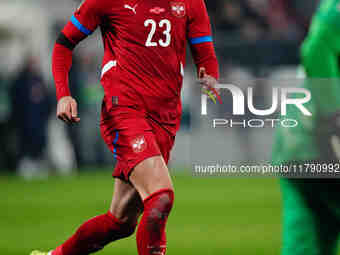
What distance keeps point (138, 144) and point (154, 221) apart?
571 mm

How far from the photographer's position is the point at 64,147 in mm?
18766

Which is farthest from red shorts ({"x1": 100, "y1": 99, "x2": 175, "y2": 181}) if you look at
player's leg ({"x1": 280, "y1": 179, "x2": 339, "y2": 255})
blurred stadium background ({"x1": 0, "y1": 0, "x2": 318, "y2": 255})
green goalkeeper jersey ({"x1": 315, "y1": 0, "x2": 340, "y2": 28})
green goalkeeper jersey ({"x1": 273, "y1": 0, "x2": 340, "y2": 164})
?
blurred stadium background ({"x1": 0, "y1": 0, "x2": 318, "y2": 255})

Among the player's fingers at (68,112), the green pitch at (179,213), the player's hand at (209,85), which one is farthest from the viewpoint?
the green pitch at (179,213)

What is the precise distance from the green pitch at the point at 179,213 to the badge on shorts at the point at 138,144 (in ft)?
9.23

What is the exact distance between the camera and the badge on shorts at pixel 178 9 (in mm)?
5891

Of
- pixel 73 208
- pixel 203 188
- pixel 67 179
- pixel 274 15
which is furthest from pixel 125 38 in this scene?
pixel 274 15

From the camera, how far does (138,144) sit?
5.54 m

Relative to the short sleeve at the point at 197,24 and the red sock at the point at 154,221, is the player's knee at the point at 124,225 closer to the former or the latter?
the red sock at the point at 154,221

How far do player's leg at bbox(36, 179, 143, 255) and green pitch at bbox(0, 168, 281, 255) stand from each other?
2.18 meters

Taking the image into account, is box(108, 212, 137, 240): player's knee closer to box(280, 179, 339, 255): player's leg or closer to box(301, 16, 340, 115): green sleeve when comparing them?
box(280, 179, 339, 255): player's leg

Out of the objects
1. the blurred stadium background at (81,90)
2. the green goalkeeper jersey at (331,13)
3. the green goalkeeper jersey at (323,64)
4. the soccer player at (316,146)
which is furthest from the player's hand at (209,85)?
the blurred stadium background at (81,90)

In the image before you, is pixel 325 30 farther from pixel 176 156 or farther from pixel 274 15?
pixel 274 15

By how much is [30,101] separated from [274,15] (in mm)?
Result: 6334

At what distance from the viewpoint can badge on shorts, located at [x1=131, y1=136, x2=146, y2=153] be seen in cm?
552
